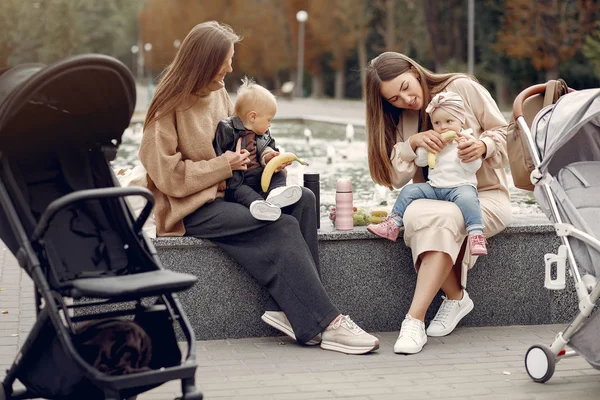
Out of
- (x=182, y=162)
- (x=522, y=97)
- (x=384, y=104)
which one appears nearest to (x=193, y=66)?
(x=182, y=162)

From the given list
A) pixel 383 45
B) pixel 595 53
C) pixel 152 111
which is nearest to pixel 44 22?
pixel 383 45

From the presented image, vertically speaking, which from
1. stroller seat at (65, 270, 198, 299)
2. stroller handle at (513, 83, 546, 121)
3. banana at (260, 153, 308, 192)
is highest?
stroller handle at (513, 83, 546, 121)

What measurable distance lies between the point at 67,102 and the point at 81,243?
1.86ft

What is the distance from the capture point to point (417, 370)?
5.13 m

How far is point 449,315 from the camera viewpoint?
19.2 ft

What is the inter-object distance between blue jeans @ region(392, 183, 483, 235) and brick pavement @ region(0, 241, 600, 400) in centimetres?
67

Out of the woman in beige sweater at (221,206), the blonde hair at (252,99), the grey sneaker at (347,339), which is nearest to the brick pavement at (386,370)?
the grey sneaker at (347,339)

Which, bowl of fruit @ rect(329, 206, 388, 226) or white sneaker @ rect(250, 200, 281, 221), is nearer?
white sneaker @ rect(250, 200, 281, 221)

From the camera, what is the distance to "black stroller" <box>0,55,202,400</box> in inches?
149

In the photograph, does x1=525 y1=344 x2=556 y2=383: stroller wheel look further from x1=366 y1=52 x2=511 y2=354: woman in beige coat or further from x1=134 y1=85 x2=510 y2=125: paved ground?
x1=134 y1=85 x2=510 y2=125: paved ground

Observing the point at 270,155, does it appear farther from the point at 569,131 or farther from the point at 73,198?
the point at 73,198

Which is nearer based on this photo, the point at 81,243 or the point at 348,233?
the point at 81,243

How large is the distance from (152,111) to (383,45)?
5366 centimetres

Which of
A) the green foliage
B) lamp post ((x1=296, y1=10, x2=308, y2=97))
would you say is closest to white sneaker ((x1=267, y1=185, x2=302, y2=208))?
the green foliage
